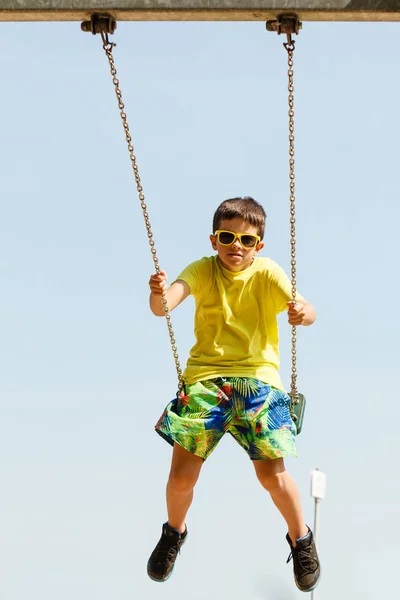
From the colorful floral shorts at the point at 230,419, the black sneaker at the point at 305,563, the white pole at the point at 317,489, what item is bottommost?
the black sneaker at the point at 305,563

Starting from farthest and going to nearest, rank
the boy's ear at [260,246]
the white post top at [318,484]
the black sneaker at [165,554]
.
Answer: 1. the white post top at [318,484]
2. the black sneaker at [165,554]
3. the boy's ear at [260,246]

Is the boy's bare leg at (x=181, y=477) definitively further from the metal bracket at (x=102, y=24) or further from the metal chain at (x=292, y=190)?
the metal bracket at (x=102, y=24)

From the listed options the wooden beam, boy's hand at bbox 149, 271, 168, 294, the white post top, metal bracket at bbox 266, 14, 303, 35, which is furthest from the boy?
the white post top

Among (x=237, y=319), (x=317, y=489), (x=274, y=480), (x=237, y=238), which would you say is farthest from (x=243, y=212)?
(x=317, y=489)

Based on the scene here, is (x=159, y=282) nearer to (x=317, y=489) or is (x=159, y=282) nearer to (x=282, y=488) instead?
(x=282, y=488)

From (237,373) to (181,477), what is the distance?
735 mm

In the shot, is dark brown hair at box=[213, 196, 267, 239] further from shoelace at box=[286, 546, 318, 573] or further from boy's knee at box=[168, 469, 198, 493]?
shoelace at box=[286, 546, 318, 573]

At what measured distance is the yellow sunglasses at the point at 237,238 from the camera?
834 centimetres

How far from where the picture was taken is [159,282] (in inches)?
319

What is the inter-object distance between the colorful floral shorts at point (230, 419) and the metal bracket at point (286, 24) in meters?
2.17

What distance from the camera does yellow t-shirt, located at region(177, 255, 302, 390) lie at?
8.34m

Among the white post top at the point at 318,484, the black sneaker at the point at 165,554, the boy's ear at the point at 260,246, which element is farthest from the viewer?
the white post top at the point at 318,484

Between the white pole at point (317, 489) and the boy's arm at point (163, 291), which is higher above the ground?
the white pole at point (317, 489)

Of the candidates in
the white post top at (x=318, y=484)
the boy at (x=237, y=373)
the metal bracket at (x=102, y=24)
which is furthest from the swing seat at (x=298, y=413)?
the white post top at (x=318, y=484)
